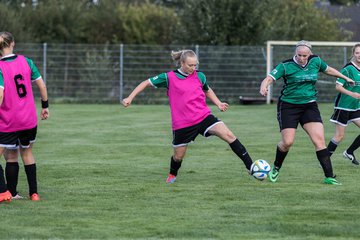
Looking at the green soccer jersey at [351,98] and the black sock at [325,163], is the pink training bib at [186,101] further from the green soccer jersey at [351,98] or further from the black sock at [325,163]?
the green soccer jersey at [351,98]

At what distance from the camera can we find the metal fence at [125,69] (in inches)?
1233

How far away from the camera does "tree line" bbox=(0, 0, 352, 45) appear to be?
32.1 meters

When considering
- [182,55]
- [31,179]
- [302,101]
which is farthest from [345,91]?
[31,179]

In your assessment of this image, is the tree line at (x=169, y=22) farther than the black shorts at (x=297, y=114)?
Yes

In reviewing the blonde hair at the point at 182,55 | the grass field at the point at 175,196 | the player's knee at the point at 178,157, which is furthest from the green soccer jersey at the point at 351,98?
the player's knee at the point at 178,157

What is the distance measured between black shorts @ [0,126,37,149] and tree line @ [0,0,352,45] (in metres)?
22.9

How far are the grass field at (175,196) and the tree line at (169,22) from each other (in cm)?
1523

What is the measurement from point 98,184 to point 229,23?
71.8 feet

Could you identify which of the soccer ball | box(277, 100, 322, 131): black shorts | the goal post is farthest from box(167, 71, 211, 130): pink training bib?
the goal post

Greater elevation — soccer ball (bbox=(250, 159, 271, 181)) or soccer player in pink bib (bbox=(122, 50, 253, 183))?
soccer player in pink bib (bbox=(122, 50, 253, 183))

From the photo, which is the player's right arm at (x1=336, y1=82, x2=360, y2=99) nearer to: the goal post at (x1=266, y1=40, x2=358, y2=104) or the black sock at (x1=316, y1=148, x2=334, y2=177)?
the black sock at (x1=316, y1=148, x2=334, y2=177)

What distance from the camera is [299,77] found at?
1075 centimetres

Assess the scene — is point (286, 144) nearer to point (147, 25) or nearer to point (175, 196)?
point (175, 196)

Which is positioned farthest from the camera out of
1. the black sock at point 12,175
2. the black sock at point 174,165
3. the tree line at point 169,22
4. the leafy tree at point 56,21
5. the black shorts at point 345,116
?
the leafy tree at point 56,21
